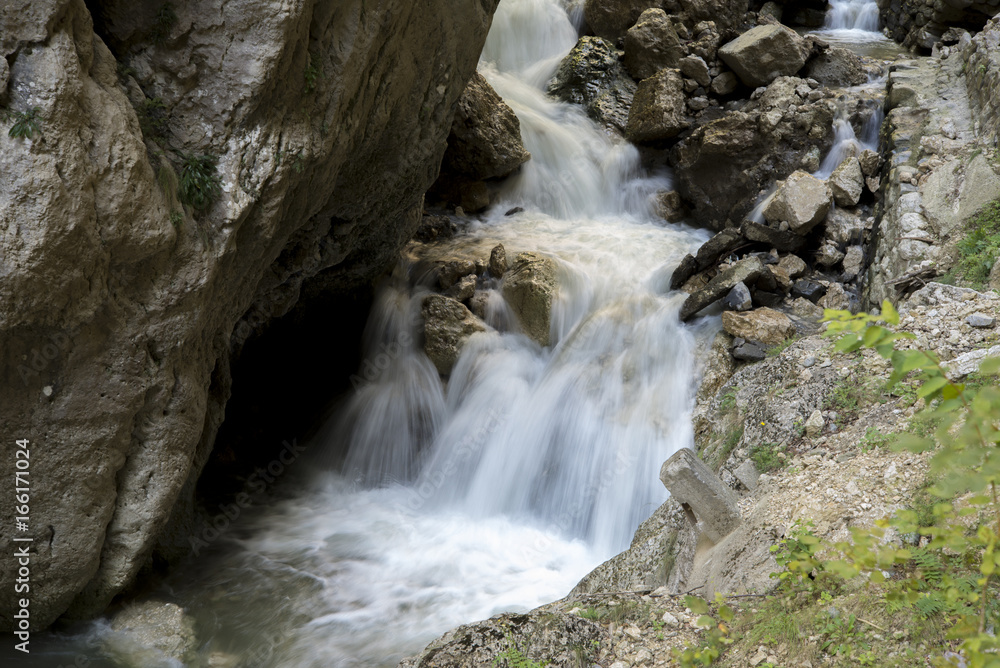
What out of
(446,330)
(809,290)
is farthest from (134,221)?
(809,290)

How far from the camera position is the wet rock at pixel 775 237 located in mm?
7496

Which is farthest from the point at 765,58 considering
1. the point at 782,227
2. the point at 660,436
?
the point at 660,436

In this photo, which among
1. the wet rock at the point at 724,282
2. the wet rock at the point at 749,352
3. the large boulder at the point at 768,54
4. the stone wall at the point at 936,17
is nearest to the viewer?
the wet rock at the point at 749,352

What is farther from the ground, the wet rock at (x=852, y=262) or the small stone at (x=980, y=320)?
the wet rock at (x=852, y=262)

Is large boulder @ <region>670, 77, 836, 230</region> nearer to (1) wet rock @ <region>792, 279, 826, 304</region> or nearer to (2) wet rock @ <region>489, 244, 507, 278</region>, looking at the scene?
(1) wet rock @ <region>792, 279, 826, 304</region>

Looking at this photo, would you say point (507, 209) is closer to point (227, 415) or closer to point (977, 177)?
point (227, 415)

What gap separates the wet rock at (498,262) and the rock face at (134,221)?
3129mm

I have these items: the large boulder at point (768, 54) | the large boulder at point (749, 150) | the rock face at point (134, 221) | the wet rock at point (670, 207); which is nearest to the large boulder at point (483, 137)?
the wet rock at point (670, 207)

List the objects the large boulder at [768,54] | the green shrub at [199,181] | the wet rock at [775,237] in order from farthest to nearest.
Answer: the large boulder at [768,54] → the wet rock at [775,237] → the green shrub at [199,181]

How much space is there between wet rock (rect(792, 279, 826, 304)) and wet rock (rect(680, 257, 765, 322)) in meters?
0.49

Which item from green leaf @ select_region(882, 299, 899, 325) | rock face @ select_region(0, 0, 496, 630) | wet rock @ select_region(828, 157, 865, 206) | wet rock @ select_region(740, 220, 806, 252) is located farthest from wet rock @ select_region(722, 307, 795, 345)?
green leaf @ select_region(882, 299, 899, 325)

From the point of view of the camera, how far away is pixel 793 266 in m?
7.29

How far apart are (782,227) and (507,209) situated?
430cm

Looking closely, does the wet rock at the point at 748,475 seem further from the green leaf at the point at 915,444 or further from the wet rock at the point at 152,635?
the wet rock at the point at 152,635
